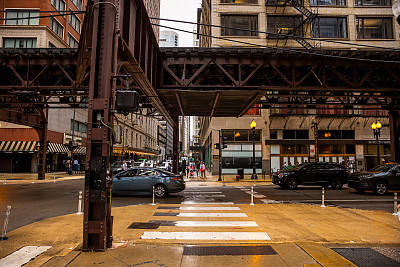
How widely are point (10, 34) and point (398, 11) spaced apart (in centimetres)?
4077

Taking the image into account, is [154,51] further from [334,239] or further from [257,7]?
[257,7]

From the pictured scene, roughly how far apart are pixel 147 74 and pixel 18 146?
29.0m

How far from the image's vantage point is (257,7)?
3247cm

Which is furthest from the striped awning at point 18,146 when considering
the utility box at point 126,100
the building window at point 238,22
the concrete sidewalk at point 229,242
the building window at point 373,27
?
the building window at point 373,27

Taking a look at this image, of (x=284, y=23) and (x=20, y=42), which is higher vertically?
(x=284, y=23)

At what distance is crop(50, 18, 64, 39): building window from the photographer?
35562 millimetres

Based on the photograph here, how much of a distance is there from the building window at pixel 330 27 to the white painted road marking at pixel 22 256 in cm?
3597

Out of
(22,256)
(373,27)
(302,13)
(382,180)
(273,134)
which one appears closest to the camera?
(22,256)

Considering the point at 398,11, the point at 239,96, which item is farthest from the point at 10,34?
the point at 398,11

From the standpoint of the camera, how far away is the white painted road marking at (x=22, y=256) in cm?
503

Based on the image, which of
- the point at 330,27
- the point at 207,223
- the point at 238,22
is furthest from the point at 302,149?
the point at 207,223

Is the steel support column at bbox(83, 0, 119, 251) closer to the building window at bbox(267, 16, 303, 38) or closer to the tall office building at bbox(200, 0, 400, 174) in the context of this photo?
the tall office building at bbox(200, 0, 400, 174)

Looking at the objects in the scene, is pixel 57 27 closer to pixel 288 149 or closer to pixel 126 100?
pixel 288 149

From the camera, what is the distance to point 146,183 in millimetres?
13719
